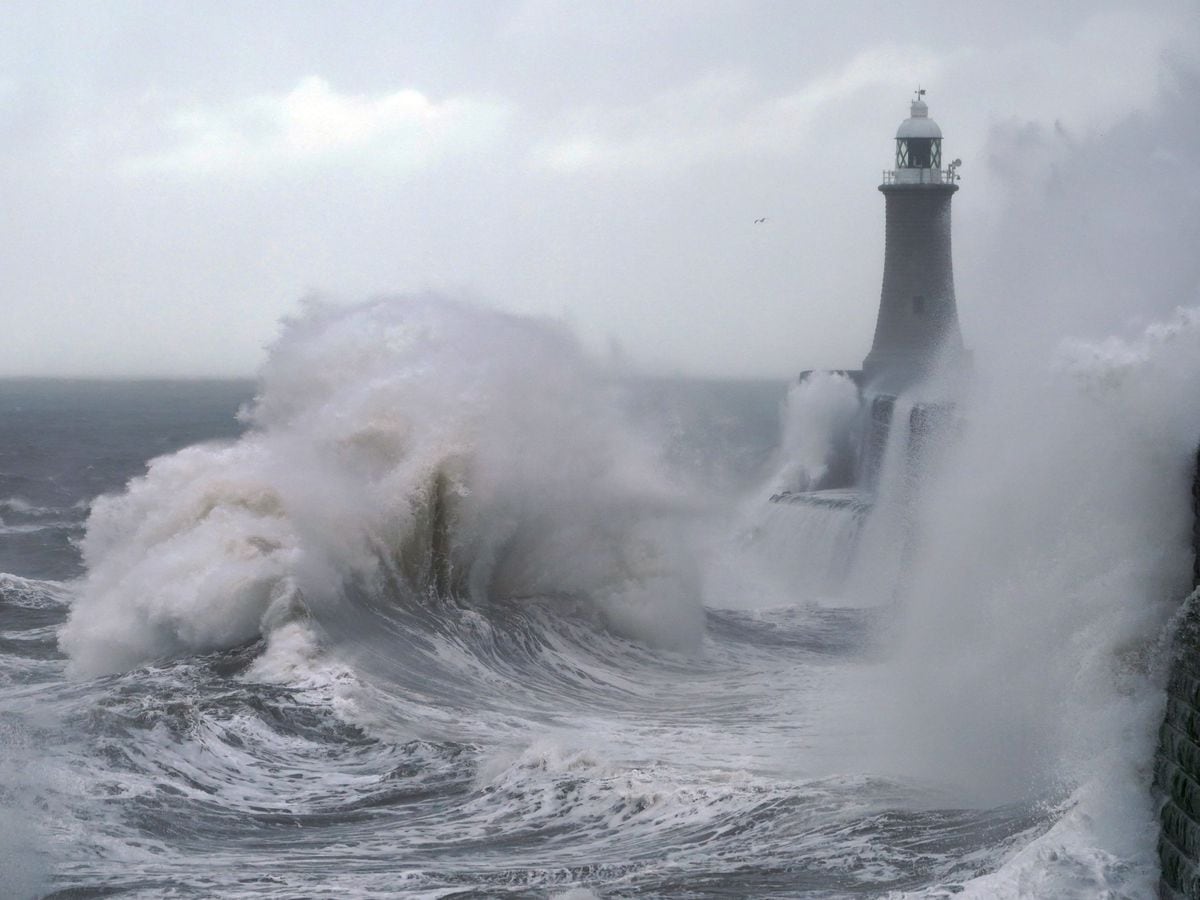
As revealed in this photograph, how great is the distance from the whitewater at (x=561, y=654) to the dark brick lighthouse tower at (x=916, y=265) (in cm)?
893

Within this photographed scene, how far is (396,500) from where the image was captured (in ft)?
52.1

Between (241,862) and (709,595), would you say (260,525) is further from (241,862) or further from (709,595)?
(709,595)

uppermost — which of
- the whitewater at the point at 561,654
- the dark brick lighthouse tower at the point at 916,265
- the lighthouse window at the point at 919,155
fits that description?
the lighthouse window at the point at 919,155

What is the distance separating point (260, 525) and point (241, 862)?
248 inches

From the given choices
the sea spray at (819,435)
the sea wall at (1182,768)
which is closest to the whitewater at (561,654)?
the sea wall at (1182,768)

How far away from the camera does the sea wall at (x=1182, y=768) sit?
22.5 feet

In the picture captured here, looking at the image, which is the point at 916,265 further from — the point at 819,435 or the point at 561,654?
the point at 561,654

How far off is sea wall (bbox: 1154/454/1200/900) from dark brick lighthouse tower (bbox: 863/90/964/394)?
71.4 ft

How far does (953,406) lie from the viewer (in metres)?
19.4

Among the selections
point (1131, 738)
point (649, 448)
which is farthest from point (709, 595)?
point (1131, 738)

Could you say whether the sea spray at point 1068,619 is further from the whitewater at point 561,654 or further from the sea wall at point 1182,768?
the sea wall at point 1182,768

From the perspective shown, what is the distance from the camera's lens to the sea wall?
6.85 metres

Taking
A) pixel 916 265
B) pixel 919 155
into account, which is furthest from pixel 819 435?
pixel 919 155

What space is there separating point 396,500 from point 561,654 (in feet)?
8.90
